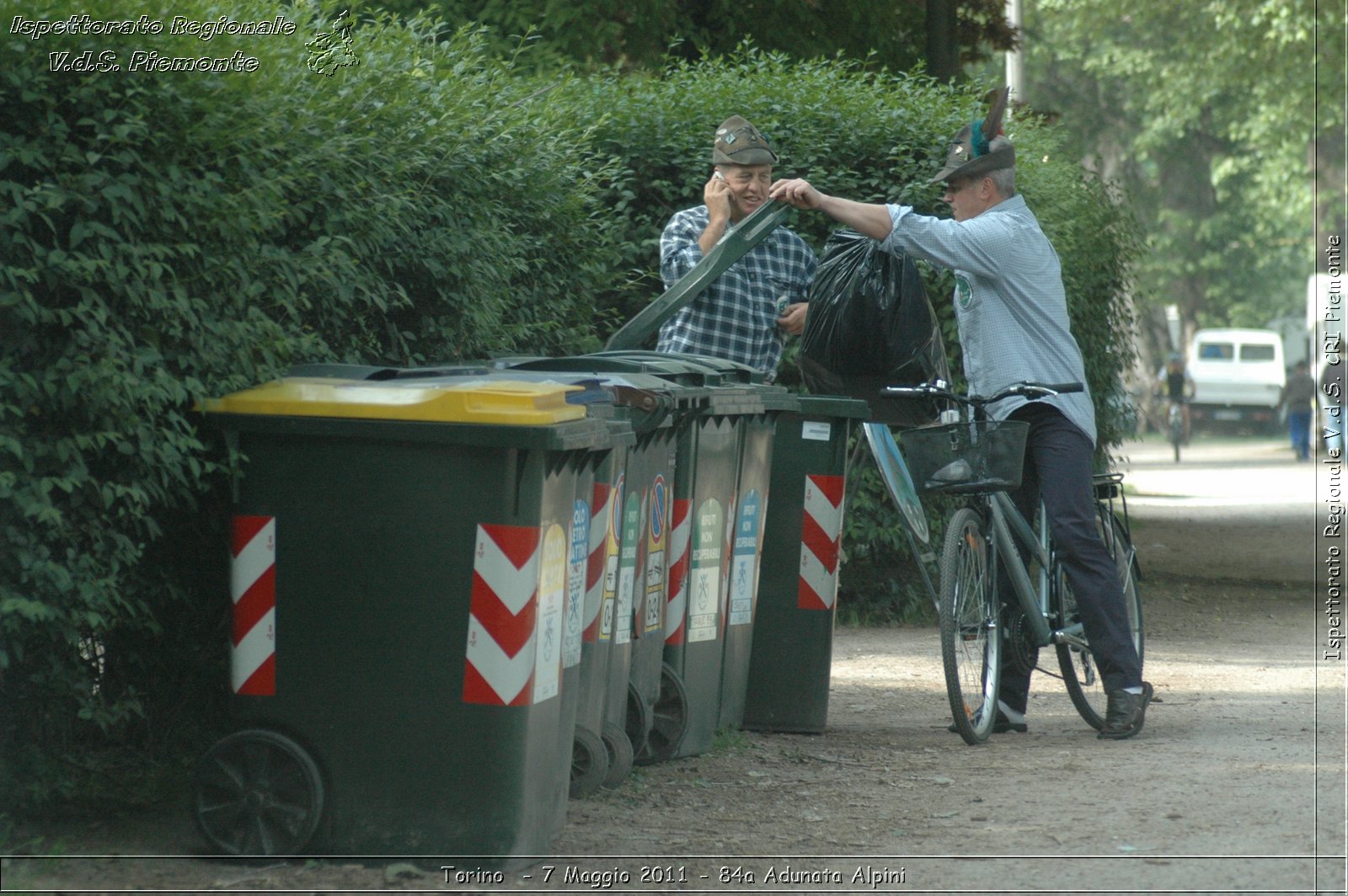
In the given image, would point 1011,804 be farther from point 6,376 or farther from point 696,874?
point 6,376

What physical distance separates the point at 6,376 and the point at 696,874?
2.07 m

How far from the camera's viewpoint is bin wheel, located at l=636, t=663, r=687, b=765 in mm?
5914

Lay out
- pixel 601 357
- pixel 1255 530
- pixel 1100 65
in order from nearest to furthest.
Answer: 1. pixel 601 357
2. pixel 1255 530
3. pixel 1100 65

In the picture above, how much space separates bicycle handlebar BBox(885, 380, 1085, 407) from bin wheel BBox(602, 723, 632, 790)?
162 cm

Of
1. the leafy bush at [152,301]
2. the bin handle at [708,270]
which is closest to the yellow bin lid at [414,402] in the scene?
the leafy bush at [152,301]

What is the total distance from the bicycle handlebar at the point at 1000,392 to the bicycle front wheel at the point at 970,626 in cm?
39

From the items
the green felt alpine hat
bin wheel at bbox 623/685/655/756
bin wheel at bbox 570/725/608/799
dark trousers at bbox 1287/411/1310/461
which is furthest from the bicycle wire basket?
dark trousers at bbox 1287/411/1310/461

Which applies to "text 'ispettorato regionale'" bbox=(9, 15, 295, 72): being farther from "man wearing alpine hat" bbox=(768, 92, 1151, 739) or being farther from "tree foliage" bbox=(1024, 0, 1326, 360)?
"tree foliage" bbox=(1024, 0, 1326, 360)

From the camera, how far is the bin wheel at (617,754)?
5398 mm

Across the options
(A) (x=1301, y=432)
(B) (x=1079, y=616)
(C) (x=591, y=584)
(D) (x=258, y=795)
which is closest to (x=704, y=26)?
(B) (x=1079, y=616)

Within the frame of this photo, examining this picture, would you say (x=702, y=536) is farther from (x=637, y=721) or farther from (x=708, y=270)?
(x=708, y=270)

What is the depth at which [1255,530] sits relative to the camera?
1691 centimetres

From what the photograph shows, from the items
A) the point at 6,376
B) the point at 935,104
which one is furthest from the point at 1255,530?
the point at 6,376

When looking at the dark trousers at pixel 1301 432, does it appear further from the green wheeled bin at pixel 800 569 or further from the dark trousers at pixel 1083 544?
the green wheeled bin at pixel 800 569
